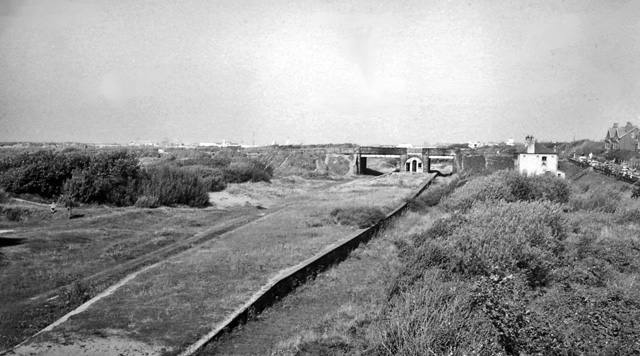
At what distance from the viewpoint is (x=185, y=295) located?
7746 mm

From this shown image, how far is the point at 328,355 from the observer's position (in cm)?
575

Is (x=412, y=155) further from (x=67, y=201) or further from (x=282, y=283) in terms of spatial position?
(x=282, y=283)

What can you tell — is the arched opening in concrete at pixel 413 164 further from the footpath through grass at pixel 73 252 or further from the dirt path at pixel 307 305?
the dirt path at pixel 307 305

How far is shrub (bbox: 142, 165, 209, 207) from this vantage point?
18688 mm

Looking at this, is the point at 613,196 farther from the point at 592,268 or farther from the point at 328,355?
the point at 328,355

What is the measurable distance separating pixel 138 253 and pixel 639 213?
50.4ft

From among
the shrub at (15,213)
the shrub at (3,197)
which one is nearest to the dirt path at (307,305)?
the shrub at (15,213)

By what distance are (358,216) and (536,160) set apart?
67.8ft

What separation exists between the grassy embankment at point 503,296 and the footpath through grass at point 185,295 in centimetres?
150

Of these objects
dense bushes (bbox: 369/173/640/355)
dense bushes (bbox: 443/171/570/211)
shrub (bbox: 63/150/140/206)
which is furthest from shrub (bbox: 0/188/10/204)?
dense bushes (bbox: 443/171/570/211)

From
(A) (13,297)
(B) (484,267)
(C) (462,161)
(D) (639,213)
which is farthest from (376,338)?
(C) (462,161)

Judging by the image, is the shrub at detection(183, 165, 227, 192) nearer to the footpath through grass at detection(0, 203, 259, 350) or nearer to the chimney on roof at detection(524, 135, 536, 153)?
the footpath through grass at detection(0, 203, 259, 350)

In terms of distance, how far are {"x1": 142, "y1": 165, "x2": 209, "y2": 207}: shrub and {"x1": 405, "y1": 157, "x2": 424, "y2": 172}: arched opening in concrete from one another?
112ft

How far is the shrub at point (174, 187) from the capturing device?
1869cm
